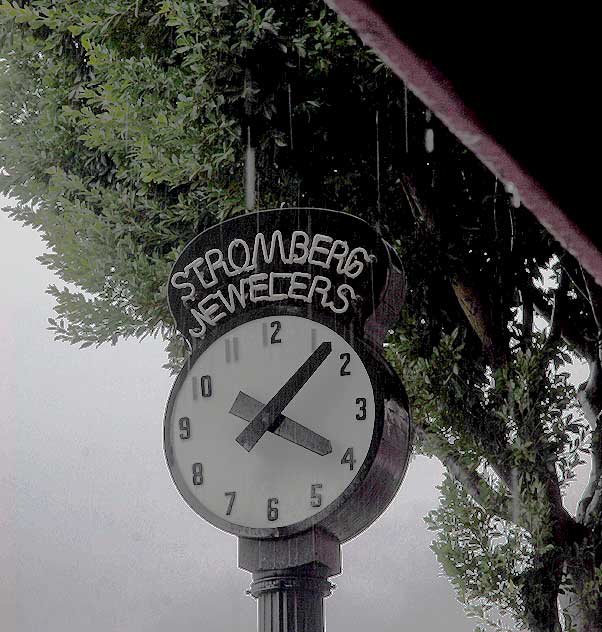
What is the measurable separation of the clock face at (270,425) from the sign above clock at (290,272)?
0.41ft

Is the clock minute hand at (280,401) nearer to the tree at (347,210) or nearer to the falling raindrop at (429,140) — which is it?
the tree at (347,210)

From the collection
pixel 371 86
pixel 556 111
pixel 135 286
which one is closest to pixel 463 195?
pixel 371 86

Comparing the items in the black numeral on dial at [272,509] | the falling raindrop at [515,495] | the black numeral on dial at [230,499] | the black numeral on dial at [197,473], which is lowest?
the black numeral on dial at [272,509]

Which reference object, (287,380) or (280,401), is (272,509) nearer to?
(280,401)

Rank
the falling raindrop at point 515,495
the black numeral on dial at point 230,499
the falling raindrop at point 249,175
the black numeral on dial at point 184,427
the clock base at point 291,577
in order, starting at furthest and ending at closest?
the falling raindrop at point 249,175, the falling raindrop at point 515,495, the black numeral on dial at point 184,427, the black numeral on dial at point 230,499, the clock base at point 291,577

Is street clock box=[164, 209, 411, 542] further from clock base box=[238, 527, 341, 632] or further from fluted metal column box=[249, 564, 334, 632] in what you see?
fluted metal column box=[249, 564, 334, 632]

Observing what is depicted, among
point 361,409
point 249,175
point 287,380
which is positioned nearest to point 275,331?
point 287,380

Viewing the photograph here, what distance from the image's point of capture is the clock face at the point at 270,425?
4402 millimetres

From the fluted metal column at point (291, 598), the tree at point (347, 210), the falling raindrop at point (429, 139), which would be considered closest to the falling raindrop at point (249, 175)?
the tree at point (347, 210)

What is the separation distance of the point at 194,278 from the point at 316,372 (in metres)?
0.83

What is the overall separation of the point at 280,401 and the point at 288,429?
134 millimetres

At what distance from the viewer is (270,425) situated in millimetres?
4527

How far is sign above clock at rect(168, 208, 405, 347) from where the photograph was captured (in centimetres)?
469

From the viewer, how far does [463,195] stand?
6848mm
